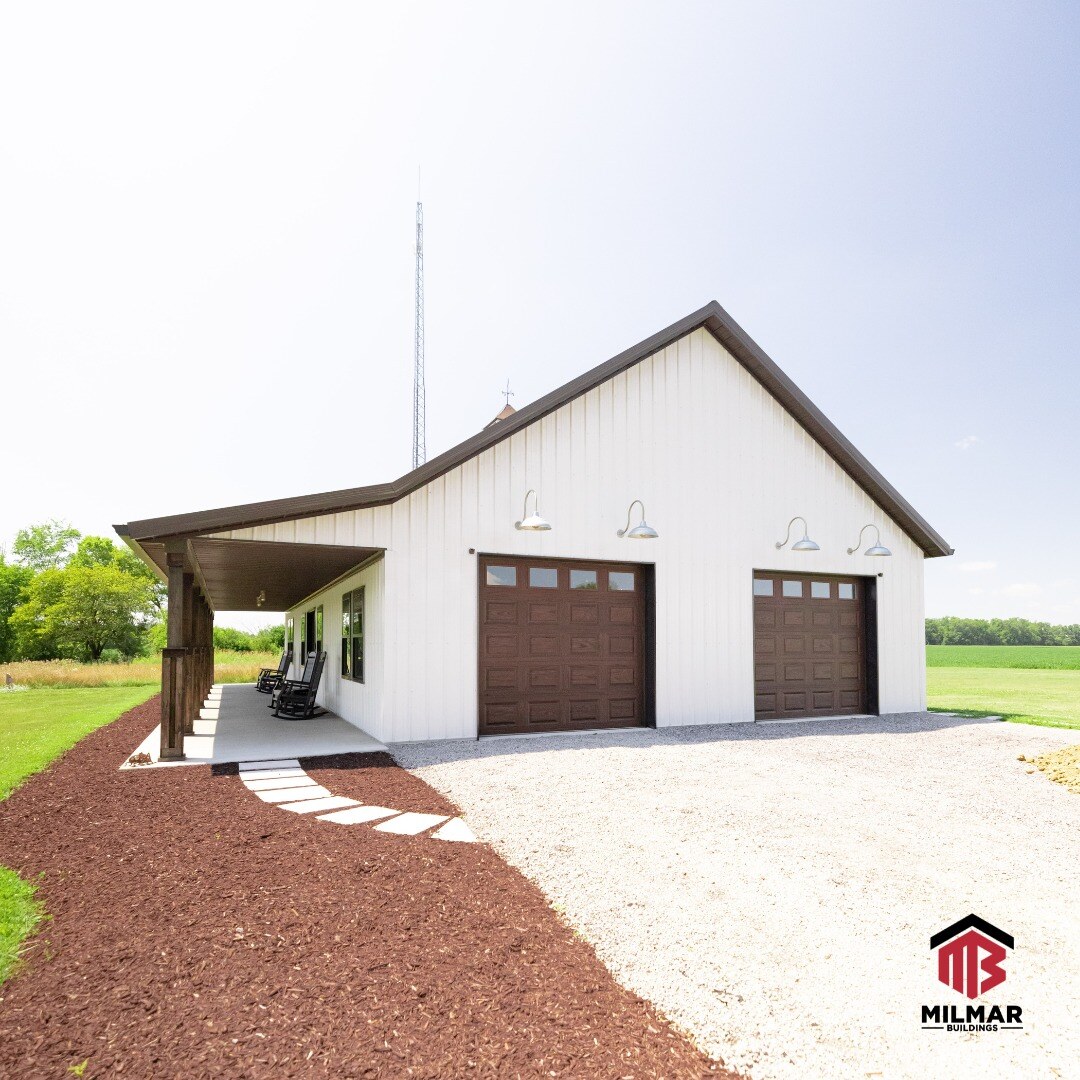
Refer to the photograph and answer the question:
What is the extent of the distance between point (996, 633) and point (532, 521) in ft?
241

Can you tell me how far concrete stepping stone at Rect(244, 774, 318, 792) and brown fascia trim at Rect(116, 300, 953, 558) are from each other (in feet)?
9.52

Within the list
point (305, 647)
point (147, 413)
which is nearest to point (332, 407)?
point (305, 647)

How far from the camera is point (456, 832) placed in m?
5.04

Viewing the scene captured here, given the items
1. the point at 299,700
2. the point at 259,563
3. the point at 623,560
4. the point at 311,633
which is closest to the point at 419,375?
the point at 311,633

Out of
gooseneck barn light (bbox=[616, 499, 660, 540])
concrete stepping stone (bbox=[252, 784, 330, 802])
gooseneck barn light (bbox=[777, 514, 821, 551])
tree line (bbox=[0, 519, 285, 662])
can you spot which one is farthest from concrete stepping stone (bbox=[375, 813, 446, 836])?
tree line (bbox=[0, 519, 285, 662])

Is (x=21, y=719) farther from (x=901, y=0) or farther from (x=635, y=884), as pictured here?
(x=901, y=0)

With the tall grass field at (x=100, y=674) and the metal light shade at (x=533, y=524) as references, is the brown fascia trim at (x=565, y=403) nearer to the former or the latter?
the metal light shade at (x=533, y=524)

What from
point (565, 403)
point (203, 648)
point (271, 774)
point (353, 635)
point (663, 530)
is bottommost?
point (271, 774)

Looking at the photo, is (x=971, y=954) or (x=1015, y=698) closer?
(x=971, y=954)

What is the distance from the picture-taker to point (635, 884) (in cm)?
393

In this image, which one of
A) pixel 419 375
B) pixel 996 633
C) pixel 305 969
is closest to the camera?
pixel 305 969

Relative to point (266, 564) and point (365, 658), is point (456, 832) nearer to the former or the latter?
point (365, 658)

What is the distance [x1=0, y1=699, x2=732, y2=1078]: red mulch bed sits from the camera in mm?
2338

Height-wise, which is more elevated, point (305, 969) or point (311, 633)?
point (311, 633)
